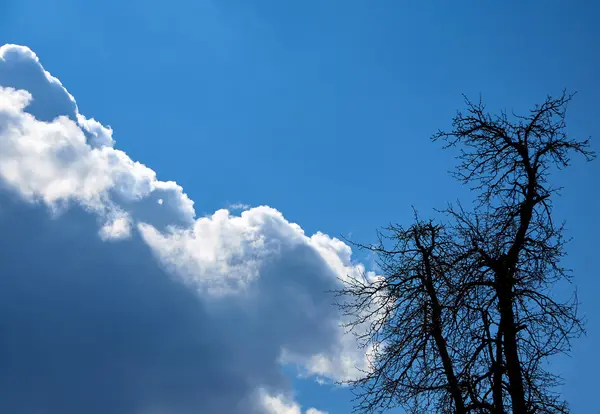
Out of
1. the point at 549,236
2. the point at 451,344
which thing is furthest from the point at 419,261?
the point at 549,236

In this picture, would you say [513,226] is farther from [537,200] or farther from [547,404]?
[547,404]

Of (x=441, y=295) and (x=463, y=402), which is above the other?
(x=441, y=295)

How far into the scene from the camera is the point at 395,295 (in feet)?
38.3

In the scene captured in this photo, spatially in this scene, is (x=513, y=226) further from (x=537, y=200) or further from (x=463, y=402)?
(x=463, y=402)

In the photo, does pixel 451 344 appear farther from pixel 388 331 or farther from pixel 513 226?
pixel 513 226

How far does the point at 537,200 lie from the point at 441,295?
8.39 feet

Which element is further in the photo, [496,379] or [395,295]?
[395,295]

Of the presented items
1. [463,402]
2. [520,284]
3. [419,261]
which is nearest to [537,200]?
[520,284]

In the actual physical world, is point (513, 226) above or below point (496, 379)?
above

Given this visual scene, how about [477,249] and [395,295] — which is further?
[395,295]

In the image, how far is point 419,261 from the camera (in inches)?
456

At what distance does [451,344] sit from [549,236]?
2.73m

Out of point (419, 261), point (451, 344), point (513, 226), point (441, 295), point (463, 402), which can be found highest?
point (513, 226)

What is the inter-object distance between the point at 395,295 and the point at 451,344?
57.9 inches
